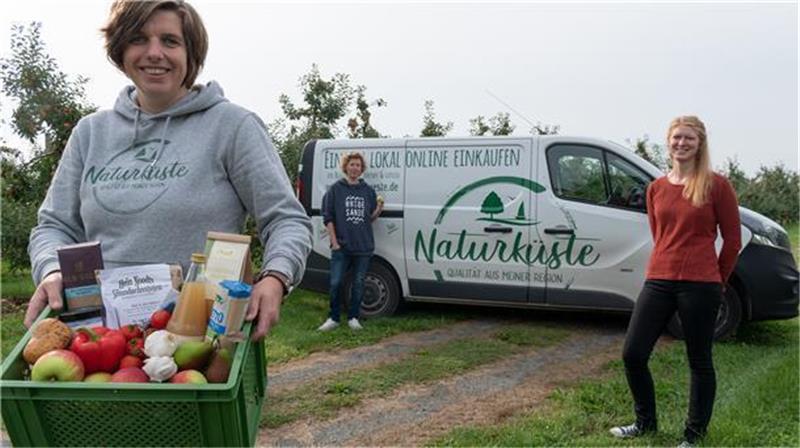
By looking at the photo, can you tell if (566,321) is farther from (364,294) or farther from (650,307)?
(650,307)

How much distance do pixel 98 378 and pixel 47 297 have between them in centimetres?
39

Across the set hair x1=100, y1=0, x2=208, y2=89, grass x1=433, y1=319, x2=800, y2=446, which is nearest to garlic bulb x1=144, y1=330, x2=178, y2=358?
hair x1=100, y1=0, x2=208, y2=89

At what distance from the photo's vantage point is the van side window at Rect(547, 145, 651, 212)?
21.4ft

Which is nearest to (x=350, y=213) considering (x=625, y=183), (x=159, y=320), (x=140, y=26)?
(x=625, y=183)

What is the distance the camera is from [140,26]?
5.85ft

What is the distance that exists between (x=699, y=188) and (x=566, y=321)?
4.02 meters

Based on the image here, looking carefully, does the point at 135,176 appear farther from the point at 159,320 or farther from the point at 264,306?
the point at 264,306

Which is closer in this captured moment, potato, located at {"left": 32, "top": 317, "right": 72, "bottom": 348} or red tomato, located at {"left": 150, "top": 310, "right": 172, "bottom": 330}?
potato, located at {"left": 32, "top": 317, "right": 72, "bottom": 348}

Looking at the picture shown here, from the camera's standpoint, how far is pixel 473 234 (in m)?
7.04

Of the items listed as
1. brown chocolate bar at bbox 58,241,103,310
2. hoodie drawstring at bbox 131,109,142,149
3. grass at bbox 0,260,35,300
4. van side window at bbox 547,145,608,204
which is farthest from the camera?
grass at bbox 0,260,35,300

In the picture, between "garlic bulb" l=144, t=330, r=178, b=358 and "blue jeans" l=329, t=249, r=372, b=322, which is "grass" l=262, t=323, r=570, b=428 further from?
"garlic bulb" l=144, t=330, r=178, b=358

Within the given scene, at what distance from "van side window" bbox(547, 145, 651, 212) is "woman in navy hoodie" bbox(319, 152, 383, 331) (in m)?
1.97

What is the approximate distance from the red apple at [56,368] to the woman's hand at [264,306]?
1.26ft

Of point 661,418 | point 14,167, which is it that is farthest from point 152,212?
point 14,167
